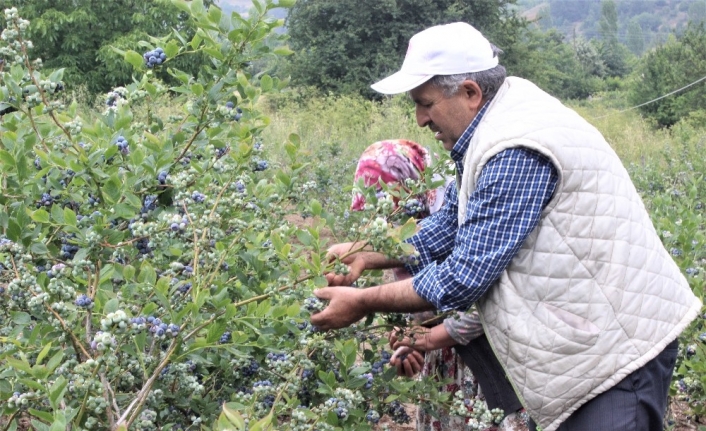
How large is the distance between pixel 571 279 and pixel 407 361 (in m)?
0.92

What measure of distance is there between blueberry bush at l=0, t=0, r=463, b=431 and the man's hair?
1.27 feet

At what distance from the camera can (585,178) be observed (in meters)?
1.97

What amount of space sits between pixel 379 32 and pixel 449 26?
26910 millimetres

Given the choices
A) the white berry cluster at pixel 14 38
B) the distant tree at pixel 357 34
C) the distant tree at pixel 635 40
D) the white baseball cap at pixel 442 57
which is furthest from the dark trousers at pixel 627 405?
the distant tree at pixel 635 40

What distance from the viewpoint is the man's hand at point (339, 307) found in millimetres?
2088

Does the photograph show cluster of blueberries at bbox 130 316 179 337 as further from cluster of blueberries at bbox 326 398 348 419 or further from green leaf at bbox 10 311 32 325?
cluster of blueberries at bbox 326 398 348 419

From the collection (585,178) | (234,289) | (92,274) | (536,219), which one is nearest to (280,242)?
(234,289)

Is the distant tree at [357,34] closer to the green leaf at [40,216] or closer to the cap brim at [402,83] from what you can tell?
the cap brim at [402,83]

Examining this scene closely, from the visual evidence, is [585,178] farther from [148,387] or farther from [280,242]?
[148,387]

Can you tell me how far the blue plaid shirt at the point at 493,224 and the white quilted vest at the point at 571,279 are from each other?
0.11ft

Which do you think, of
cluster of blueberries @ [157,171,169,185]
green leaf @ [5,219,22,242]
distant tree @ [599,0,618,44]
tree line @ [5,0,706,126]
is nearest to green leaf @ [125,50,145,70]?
cluster of blueberries @ [157,171,169,185]

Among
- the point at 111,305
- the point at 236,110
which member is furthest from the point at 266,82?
the point at 111,305

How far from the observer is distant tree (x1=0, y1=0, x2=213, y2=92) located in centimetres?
1802

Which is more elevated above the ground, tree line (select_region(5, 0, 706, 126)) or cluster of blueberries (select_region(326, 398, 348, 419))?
cluster of blueberries (select_region(326, 398, 348, 419))
